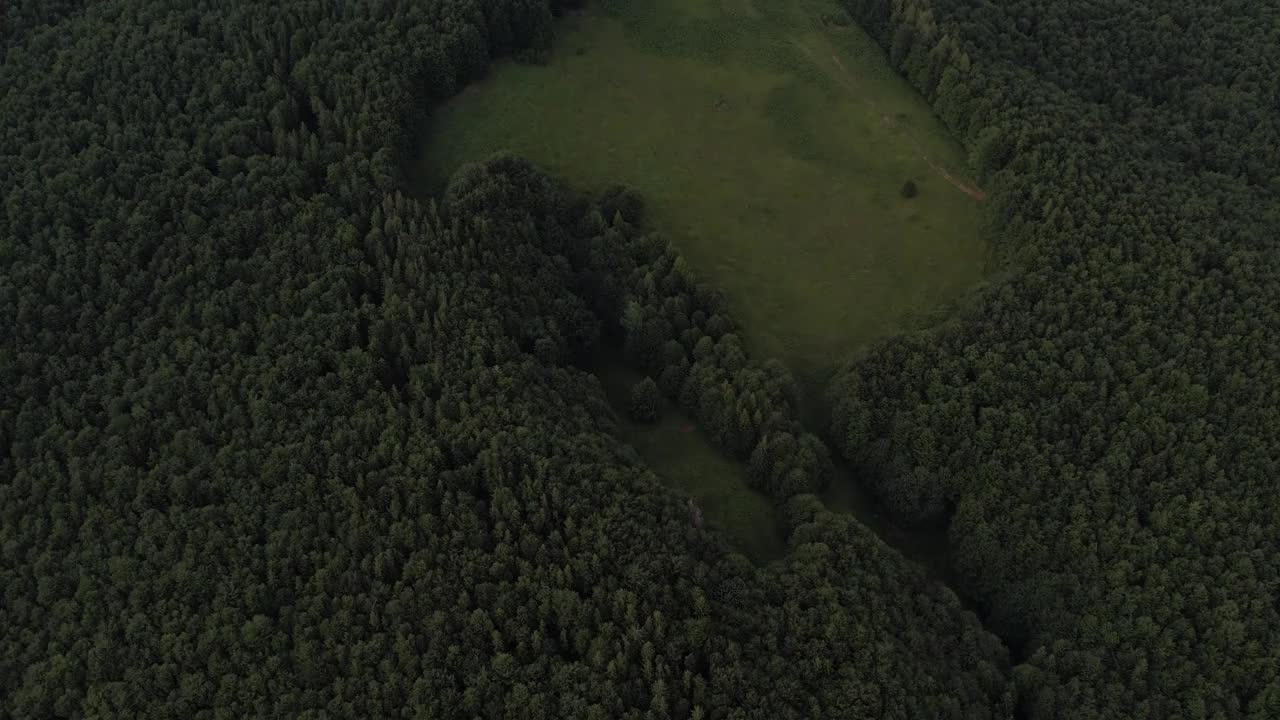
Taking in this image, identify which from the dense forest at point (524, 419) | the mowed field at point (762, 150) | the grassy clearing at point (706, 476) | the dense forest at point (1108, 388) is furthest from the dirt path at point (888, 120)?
the grassy clearing at point (706, 476)

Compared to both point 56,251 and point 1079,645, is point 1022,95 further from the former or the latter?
point 56,251

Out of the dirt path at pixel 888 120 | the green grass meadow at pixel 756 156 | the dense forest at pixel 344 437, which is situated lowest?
the dense forest at pixel 344 437

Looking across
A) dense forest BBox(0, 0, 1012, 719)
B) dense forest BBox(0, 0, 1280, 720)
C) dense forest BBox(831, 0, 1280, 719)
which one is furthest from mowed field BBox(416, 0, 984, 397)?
dense forest BBox(0, 0, 1012, 719)

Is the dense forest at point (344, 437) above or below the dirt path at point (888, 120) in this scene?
below

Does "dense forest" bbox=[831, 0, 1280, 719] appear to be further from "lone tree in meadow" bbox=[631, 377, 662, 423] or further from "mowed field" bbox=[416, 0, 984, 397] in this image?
"lone tree in meadow" bbox=[631, 377, 662, 423]

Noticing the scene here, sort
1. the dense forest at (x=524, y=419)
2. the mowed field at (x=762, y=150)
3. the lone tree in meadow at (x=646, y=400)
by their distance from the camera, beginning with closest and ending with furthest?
the dense forest at (x=524, y=419)
the lone tree in meadow at (x=646, y=400)
the mowed field at (x=762, y=150)

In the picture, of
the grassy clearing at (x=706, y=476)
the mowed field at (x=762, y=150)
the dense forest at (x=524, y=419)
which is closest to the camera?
the dense forest at (x=524, y=419)

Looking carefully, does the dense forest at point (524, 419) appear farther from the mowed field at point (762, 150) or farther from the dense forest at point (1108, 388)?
the mowed field at point (762, 150)
